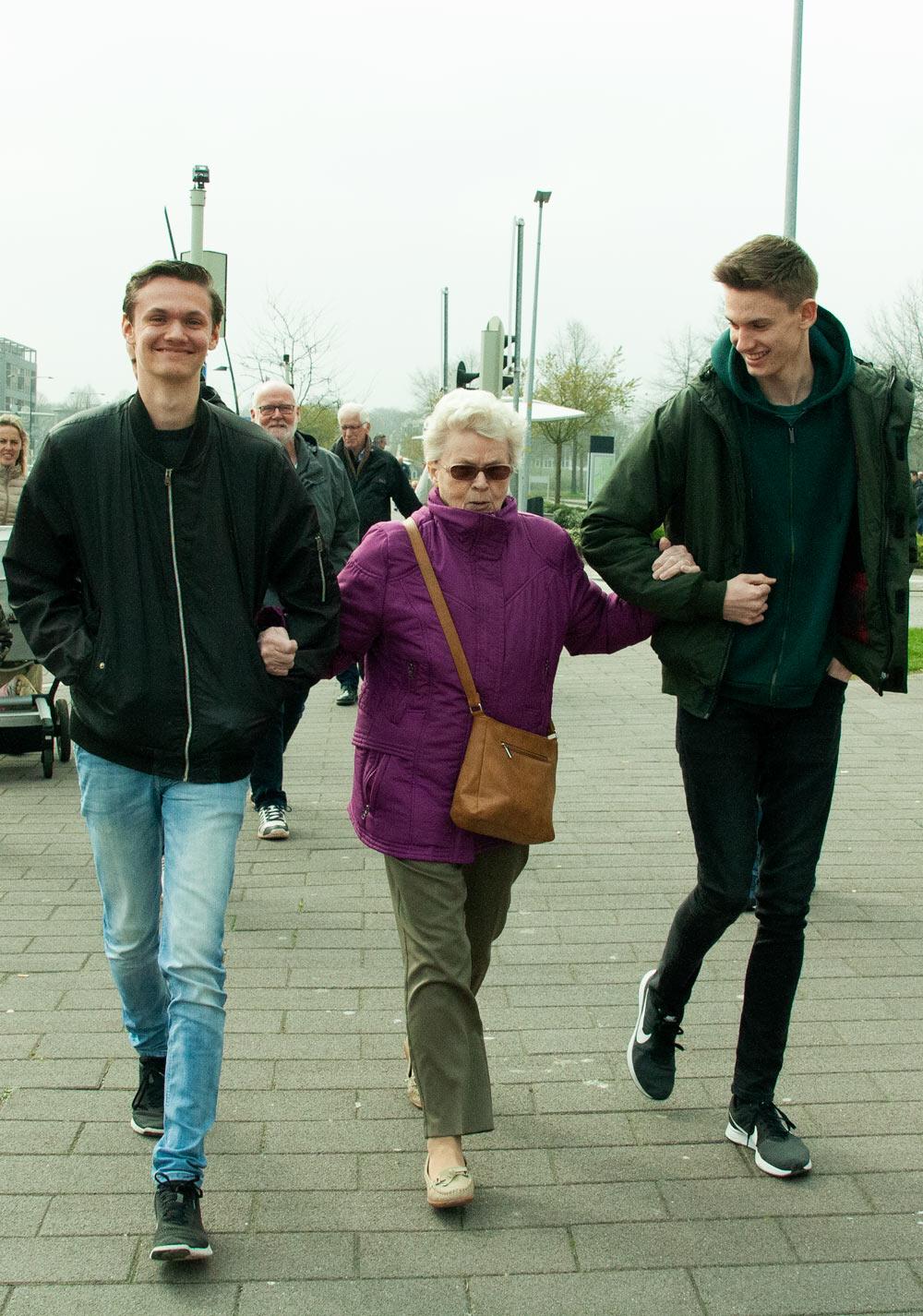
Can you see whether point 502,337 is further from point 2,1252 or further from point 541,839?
point 2,1252

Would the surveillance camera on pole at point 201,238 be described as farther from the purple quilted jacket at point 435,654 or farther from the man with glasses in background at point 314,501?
the purple quilted jacket at point 435,654

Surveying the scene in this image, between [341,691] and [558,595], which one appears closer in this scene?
[558,595]

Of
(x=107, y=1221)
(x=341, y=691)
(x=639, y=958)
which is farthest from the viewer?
(x=341, y=691)

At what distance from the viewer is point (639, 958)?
536 centimetres

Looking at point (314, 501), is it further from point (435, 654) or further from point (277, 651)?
point (277, 651)

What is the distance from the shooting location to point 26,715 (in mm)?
8438

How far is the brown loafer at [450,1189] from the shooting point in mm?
3512

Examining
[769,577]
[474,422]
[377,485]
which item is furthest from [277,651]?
[377,485]

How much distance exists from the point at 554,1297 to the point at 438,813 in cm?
109

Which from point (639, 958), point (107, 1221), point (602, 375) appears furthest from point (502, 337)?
point (602, 375)

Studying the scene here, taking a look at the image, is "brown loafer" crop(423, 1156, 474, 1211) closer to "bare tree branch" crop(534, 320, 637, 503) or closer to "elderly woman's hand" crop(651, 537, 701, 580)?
"elderly woman's hand" crop(651, 537, 701, 580)

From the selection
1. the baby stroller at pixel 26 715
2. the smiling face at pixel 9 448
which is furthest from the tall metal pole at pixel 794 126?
the baby stroller at pixel 26 715

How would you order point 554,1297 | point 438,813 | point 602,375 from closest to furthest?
point 554,1297 < point 438,813 < point 602,375

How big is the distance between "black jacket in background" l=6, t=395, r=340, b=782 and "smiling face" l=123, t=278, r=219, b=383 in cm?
10
